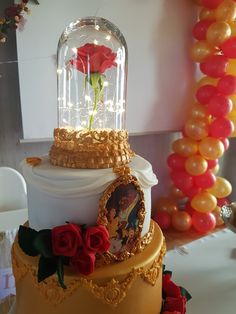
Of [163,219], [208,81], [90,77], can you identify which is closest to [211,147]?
[208,81]

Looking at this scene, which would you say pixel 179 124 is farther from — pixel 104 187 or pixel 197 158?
pixel 104 187

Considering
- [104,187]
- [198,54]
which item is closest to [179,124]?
[198,54]

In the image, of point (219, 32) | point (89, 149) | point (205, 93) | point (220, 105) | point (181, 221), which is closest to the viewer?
point (89, 149)

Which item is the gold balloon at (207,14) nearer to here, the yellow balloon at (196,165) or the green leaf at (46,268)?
the yellow balloon at (196,165)

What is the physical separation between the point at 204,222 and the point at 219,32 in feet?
4.97

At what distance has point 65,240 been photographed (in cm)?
81

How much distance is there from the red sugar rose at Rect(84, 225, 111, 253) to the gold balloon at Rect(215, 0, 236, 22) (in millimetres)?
2005

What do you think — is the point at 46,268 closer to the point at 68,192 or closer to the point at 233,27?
the point at 68,192

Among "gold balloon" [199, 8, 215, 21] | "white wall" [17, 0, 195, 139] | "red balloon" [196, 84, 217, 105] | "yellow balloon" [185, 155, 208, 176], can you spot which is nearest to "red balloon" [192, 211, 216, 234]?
"yellow balloon" [185, 155, 208, 176]

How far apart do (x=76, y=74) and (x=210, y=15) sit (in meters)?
Answer: 1.61

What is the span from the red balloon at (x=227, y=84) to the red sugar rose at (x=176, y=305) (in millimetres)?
1659

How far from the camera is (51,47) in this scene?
6.72 ft

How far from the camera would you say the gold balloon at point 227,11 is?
7.05 feet

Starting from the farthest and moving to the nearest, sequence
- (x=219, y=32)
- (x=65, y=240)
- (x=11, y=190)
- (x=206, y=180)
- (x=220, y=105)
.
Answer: (x=206, y=180) → (x=220, y=105) → (x=219, y=32) → (x=11, y=190) → (x=65, y=240)
